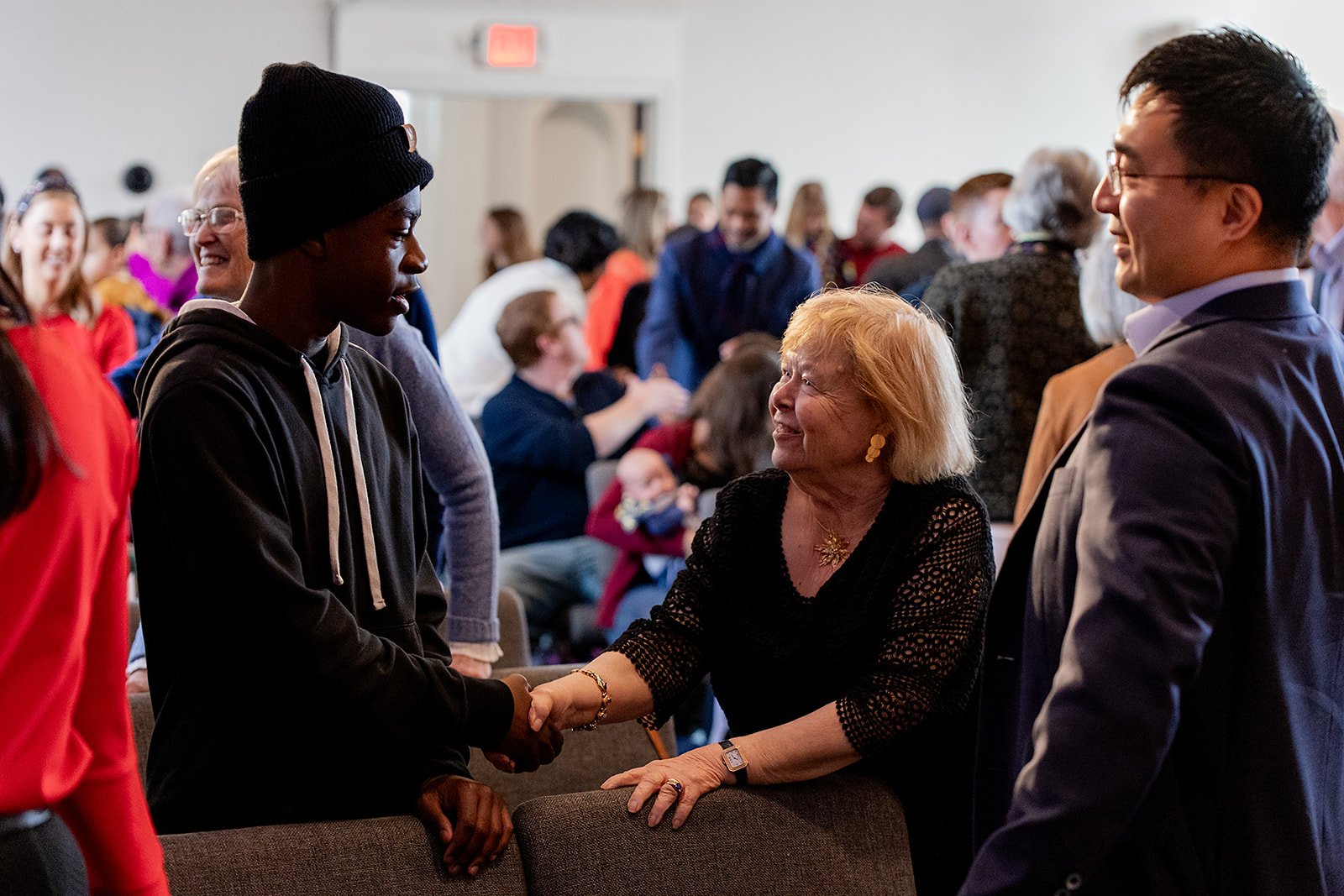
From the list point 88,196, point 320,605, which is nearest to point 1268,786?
point 320,605

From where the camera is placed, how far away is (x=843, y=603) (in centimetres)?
179

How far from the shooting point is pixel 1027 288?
314 centimetres

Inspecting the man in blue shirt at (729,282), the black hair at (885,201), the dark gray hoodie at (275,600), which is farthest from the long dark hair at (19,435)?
the black hair at (885,201)

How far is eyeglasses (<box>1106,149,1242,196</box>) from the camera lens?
1256 millimetres

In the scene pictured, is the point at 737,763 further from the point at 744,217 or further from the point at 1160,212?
the point at 744,217

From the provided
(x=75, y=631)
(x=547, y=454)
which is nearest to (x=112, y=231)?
(x=547, y=454)

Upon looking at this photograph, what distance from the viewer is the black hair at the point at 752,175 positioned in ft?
A: 14.8

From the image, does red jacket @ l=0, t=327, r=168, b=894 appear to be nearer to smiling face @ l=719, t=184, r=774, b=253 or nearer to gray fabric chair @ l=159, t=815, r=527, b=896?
gray fabric chair @ l=159, t=815, r=527, b=896

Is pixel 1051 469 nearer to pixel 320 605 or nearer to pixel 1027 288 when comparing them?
pixel 320 605

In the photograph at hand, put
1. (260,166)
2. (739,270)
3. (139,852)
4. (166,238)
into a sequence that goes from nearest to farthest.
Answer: (139,852)
(260,166)
(166,238)
(739,270)

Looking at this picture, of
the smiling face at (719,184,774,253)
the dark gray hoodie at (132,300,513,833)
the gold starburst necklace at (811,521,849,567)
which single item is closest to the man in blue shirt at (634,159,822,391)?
the smiling face at (719,184,774,253)

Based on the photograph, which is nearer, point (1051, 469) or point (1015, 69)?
point (1051, 469)

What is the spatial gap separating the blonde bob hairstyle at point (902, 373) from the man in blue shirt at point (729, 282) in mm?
2713

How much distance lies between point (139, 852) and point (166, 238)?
302 centimetres
